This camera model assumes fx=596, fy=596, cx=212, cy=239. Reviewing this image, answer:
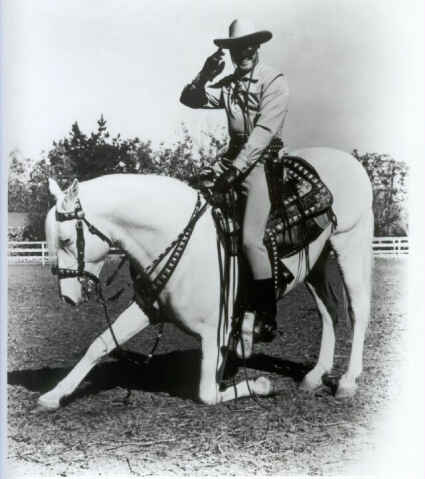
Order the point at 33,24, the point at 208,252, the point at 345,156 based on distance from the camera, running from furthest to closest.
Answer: the point at 345,156, the point at 33,24, the point at 208,252

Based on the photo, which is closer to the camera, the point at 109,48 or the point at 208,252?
the point at 208,252

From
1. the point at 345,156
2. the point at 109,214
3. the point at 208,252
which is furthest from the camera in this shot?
the point at 345,156

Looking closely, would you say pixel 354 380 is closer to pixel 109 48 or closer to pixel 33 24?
pixel 109 48

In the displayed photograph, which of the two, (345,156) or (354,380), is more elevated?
(345,156)

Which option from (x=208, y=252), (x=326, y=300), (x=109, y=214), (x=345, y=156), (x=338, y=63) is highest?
(x=338, y=63)

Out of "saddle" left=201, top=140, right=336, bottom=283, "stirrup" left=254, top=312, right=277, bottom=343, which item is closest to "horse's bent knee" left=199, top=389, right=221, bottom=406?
"stirrup" left=254, top=312, right=277, bottom=343

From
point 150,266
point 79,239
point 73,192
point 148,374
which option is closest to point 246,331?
point 150,266

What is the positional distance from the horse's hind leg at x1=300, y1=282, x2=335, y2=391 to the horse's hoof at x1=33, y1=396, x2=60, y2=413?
1921 mm

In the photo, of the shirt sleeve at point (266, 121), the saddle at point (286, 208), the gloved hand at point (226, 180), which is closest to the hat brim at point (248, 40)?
the shirt sleeve at point (266, 121)

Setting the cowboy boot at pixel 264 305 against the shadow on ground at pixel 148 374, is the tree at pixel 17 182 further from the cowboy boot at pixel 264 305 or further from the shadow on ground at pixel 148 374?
the cowboy boot at pixel 264 305

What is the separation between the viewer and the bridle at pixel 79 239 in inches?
147

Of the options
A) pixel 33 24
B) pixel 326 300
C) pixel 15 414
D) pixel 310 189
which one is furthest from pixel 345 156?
pixel 15 414

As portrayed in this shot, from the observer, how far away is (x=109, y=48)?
16.0 feet

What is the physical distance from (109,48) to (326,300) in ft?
9.11
